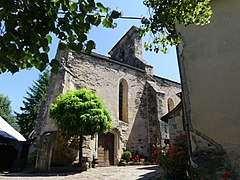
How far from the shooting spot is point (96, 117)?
8.87 meters

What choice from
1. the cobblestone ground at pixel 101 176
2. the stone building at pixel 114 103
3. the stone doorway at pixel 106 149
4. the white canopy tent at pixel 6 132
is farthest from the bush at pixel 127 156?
the white canopy tent at pixel 6 132

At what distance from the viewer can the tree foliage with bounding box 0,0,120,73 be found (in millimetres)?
1906

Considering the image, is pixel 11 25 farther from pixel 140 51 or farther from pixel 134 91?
pixel 140 51

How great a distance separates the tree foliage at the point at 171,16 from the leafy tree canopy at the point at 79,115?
5993 mm

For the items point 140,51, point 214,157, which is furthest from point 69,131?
point 140,51

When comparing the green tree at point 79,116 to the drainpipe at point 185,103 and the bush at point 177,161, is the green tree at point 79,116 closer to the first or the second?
the bush at point 177,161

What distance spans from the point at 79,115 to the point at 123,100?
6242mm

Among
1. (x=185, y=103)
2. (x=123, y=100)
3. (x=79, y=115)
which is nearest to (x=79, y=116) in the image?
(x=79, y=115)

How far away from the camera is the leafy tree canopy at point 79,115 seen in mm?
8688

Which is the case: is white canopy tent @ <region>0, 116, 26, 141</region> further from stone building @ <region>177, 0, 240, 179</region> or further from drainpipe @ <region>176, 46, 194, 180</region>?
stone building @ <region>177, 0, 240, 179</region>

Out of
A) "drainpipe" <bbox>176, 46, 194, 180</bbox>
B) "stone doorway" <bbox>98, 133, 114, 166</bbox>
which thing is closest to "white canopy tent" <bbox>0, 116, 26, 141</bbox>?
"stone doorway" <bbox>98, 133, 114, 166</bbox>

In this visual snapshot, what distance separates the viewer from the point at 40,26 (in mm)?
2045

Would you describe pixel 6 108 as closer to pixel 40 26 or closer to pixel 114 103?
pixel 114 103

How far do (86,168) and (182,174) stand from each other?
4992mm
